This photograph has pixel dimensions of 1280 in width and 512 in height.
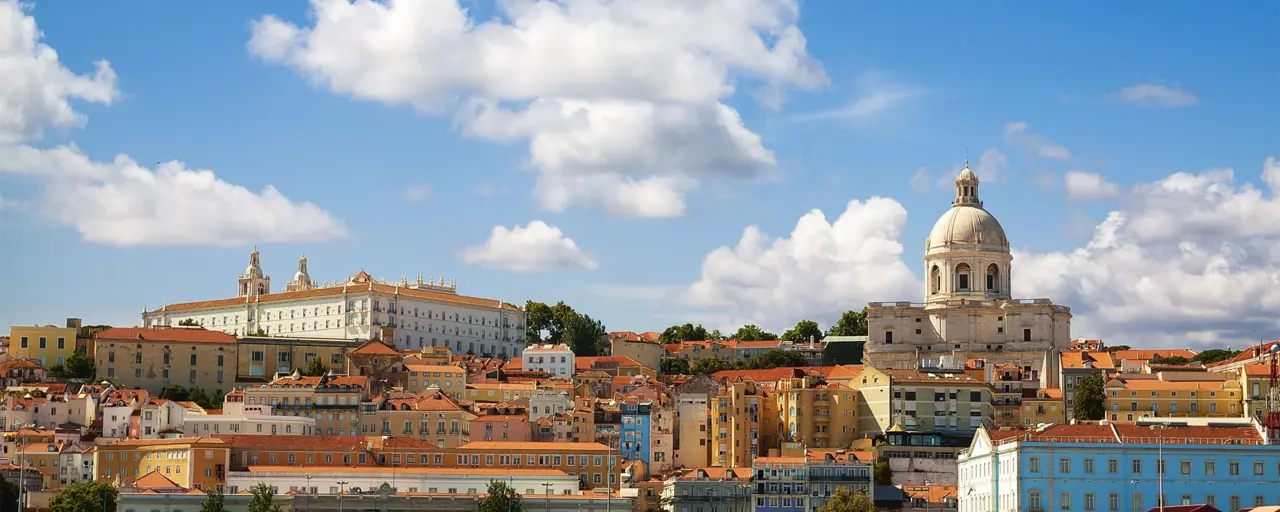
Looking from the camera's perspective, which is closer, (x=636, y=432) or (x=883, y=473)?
(x=883, y=473)

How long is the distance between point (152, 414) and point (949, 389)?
→ 38.8 m

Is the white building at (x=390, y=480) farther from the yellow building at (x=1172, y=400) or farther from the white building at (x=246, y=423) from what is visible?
the yellow building at (x=1172, y=400)

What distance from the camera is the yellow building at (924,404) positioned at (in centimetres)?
10550

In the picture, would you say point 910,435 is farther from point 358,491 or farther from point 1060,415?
point 358,491

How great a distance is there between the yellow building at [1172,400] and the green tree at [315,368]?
161 feet

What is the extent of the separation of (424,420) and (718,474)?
17.9m

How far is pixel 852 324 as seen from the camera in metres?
155

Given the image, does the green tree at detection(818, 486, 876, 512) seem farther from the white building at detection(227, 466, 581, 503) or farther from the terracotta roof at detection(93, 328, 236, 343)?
the terracotta roof at detection(93, 328, 236, 343)

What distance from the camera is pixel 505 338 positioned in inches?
6260

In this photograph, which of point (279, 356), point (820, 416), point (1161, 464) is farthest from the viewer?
point (279, 356)

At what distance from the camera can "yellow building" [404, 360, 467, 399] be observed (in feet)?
391

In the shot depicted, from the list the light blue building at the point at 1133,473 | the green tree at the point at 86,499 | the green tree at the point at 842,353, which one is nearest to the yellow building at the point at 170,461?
the green tree at the point at 86,499

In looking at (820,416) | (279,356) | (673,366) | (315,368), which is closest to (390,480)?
(820,416)

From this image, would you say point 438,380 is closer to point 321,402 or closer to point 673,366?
point 321,402
